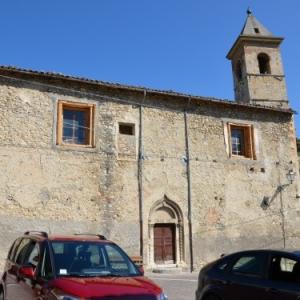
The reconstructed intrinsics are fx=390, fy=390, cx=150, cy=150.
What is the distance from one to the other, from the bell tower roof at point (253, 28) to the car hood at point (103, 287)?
68.6 feet

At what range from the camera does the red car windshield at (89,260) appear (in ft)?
16.4

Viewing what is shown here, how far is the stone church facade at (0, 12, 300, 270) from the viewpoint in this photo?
14.1 m

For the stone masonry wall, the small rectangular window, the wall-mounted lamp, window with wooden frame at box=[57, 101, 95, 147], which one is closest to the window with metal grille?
the stone masonry wall

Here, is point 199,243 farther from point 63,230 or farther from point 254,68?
point 254,68

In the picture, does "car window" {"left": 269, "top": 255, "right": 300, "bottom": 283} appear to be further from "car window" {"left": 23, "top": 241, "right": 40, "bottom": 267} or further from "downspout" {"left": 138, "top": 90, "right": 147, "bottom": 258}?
"downspout" {"left": 138, "top": 90, "right": 147, "bottom": 258}

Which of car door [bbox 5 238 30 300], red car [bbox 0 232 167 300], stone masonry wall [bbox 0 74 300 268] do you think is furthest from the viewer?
stone masonry wall [bbox 0 74 300 268]

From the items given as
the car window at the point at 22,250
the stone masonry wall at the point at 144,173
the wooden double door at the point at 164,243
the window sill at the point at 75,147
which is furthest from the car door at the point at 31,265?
the wooden double door at the point at 164,243

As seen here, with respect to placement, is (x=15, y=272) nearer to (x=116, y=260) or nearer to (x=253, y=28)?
(x=116, y=260)

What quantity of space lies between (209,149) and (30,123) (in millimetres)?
7576

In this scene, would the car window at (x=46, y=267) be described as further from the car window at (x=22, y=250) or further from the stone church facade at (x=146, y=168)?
the stone church facade at (x=146, y=168)

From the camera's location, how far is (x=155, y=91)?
16.4m

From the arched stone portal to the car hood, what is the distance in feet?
35.3

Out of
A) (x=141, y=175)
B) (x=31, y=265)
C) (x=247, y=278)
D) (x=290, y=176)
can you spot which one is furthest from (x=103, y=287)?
(x=290, y=176)

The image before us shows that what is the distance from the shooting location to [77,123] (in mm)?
15438
